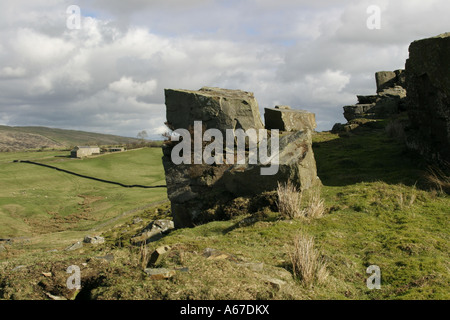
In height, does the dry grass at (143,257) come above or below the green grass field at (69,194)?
above

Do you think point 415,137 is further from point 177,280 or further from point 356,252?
point 177,280

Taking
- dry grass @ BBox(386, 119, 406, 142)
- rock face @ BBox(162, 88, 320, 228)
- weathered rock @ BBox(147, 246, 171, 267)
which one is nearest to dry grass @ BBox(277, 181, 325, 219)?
rock face @ BBox(162, 88, 320, 228)

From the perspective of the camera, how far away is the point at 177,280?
244 inches

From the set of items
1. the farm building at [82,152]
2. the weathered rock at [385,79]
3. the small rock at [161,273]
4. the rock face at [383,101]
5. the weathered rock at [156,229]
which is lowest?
the weathered rock at [156,229]

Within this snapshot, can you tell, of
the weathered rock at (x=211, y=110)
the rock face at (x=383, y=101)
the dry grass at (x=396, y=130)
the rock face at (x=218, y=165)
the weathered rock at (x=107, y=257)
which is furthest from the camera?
the rock face at (x=383, y=101)

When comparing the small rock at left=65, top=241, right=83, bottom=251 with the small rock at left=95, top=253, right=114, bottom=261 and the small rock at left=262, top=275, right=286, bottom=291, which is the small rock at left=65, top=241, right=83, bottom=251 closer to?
the small rock at left=95, top=253, right=114, bottom=261

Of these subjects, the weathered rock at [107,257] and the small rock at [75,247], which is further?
the small rock at [75,247]

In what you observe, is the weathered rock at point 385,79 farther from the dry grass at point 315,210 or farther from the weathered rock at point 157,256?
the weathered rock at point 157,256

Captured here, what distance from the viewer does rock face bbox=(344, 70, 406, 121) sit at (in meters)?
28.7

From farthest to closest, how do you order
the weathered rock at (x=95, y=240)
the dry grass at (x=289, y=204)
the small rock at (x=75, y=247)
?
the weathered rock at (x=95, y=240), the small rock at (x=75, y=247), the dry grass at (x=289, y=204)

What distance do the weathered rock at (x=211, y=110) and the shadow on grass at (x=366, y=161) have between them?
3882 millimetres

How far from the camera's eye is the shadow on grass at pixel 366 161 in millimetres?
14680

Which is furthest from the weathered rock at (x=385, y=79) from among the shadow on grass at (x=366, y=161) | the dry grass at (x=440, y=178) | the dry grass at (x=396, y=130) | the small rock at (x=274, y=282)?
the small rock at (x=274, y=282)

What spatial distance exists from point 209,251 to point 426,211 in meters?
7.00
